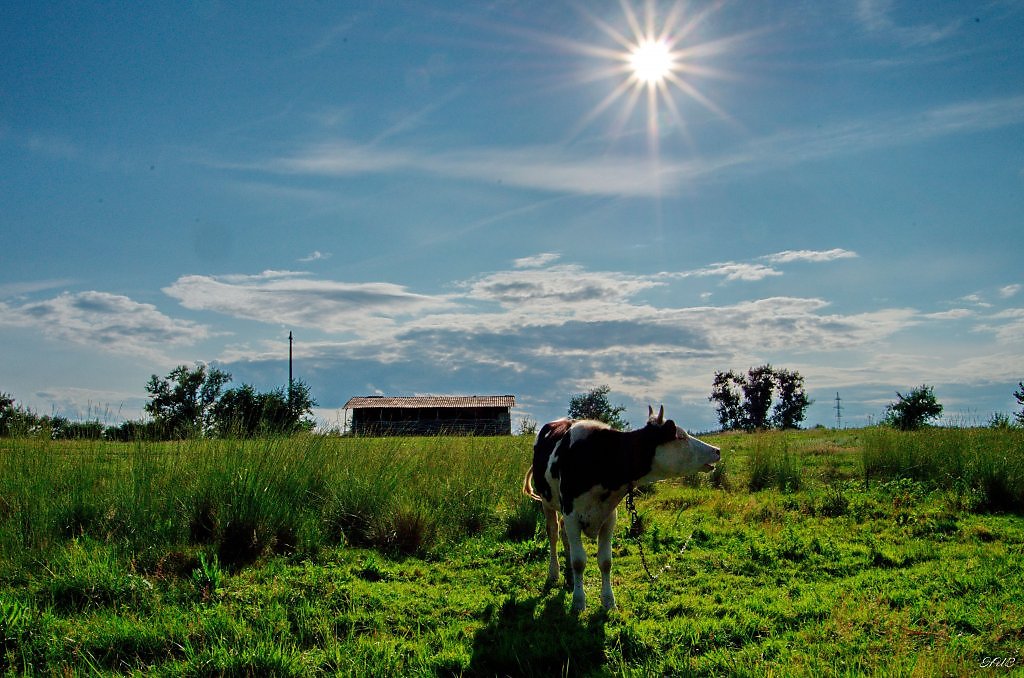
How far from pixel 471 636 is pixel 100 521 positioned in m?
5.92

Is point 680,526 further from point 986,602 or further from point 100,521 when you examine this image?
point 100,521

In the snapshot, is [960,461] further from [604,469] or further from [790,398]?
[790,398]

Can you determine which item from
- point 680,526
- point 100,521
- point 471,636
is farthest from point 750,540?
point 100,521

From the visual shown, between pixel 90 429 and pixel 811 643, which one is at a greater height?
pixel 90 429

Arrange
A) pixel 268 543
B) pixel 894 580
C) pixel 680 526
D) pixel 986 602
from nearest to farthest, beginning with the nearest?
pixel 986 602
pixel 894 580
pixel 268 543
pixel 680 526

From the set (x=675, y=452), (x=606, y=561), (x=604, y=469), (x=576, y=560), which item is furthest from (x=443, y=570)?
(x=675, y=452)

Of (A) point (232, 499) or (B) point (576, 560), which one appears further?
(A) point (232, 499)

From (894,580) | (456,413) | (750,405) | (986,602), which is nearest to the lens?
(986,602)

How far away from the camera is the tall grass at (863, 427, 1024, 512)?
13.5m

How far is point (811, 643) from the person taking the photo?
21.0 ft

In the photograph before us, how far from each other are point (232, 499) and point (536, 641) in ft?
17.1

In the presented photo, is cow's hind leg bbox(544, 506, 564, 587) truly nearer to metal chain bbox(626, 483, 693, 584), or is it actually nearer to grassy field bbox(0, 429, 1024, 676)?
grassy field bbox(0, 429, 1024, 676)

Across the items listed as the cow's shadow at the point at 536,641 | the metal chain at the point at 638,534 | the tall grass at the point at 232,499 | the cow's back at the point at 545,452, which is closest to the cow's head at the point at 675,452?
the metal chain at the point at 638,534

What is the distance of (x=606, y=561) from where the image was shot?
25.7 feet
